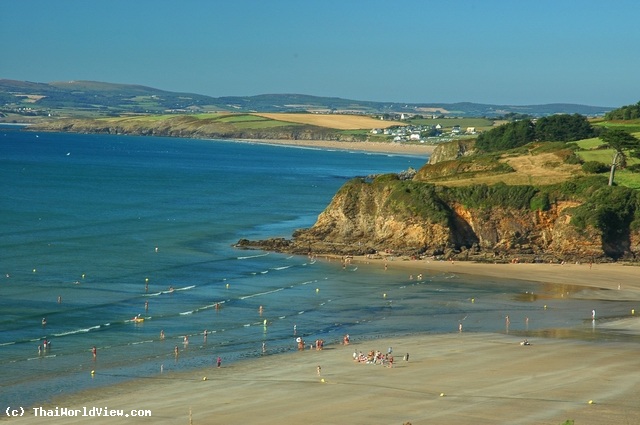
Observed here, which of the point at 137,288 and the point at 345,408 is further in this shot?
the point at 137,288

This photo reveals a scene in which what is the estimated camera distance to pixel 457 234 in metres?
66.0

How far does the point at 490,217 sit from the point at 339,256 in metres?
10.1

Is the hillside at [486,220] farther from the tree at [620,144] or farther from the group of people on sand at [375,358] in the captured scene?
the group of people on sand at [375,358]

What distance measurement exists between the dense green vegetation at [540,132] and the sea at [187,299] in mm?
29564

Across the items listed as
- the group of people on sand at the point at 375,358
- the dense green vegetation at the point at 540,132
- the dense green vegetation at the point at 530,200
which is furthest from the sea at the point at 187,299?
the dense green vegetation at the point at 540,132

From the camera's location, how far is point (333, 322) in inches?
1786

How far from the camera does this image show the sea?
125 feet

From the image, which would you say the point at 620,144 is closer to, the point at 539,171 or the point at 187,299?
the point at 539,171

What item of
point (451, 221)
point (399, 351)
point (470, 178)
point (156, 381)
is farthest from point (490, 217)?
point (156, 381)

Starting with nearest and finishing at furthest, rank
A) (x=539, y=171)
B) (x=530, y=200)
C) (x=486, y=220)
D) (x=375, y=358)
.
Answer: (x=375, y=358) → (x=530, y=200) → (x=486, y=220) → (x=539, y=171)

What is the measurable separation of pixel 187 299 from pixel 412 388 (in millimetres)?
18664

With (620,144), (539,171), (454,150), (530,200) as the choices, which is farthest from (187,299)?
(454,150)

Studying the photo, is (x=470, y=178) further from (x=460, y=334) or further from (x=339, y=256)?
(x=460, y=334)

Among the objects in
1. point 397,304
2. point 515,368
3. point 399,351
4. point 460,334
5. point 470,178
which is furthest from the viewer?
point 470,178
